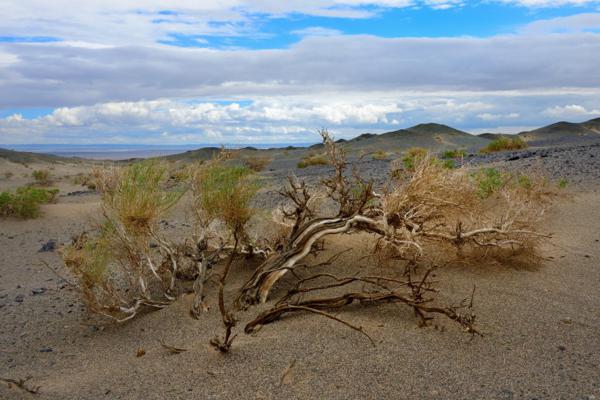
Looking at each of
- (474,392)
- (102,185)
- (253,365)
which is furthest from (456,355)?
(102,185)

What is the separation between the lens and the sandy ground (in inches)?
136

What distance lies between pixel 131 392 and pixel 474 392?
79.3 inches

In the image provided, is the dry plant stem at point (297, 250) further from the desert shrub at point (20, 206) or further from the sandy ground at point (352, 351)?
the desert shrub at point (20, 206)

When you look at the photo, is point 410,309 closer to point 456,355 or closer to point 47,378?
point 456,355

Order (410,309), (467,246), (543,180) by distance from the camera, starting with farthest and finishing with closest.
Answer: (543,180) < (467,246) < (410,309)

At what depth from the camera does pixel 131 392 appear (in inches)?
144

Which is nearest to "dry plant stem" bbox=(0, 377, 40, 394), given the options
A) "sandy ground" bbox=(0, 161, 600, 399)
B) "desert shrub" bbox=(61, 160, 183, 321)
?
"sandy ground" bbox=(0, 161, 600, 399)

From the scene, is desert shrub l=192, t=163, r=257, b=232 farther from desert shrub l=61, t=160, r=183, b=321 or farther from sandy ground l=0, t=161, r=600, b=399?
sandy ground l=0, t=161, r=600, b=399

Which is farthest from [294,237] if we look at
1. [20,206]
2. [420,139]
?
[420,139]

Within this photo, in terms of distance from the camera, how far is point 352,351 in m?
3.84

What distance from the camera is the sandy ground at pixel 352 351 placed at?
3453mm

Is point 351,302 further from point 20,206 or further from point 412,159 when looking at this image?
point 20,206

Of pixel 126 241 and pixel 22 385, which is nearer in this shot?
pixel 22 385

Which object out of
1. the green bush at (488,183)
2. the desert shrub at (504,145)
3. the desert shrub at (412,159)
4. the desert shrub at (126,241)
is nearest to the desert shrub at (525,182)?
the green bush at (488,183)
